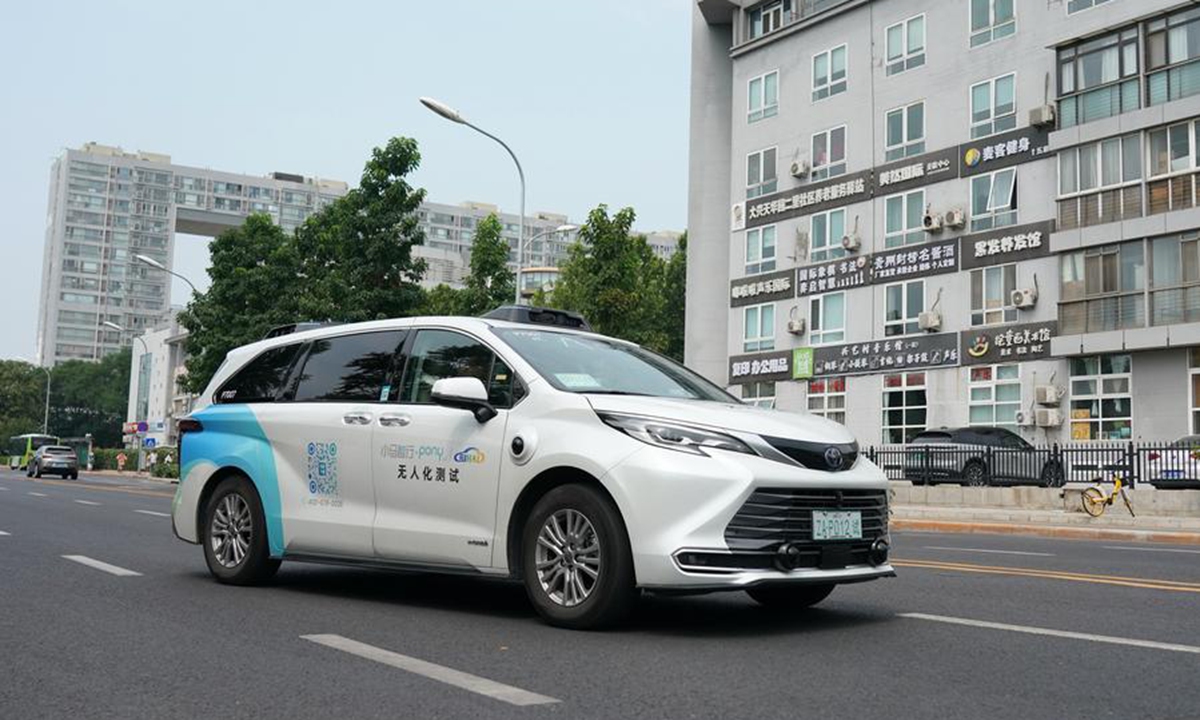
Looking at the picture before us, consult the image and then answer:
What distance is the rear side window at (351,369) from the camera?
749 centimetres

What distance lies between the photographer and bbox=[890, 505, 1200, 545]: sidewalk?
57.2ft

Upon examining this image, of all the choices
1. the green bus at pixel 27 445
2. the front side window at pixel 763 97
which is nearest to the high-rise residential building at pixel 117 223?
the green bus at pixel 27 445

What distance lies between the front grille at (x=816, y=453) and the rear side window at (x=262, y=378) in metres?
3.81

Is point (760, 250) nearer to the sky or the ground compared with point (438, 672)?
nearer to the sky

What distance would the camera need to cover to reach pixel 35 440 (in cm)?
7250

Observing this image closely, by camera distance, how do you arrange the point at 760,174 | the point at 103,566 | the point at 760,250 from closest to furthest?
the point at 103,566 < the point at 760,250 < the point at 760,174

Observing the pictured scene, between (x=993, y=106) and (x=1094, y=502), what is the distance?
18043 mm

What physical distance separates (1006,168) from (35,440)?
5992cm

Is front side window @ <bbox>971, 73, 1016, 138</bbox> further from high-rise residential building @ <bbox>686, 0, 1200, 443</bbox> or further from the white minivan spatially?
the white minivan

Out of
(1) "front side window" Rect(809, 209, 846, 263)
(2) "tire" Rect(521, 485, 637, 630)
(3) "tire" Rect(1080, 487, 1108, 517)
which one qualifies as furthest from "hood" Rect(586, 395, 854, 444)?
(1) "front side window" Rect(809, 209, 846, 263)

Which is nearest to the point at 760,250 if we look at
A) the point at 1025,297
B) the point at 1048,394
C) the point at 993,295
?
the point at 993,295

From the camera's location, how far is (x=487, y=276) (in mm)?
44062

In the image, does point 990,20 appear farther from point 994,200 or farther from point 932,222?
point 932,222

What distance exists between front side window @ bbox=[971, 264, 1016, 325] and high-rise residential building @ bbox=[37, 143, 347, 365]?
127038mm
